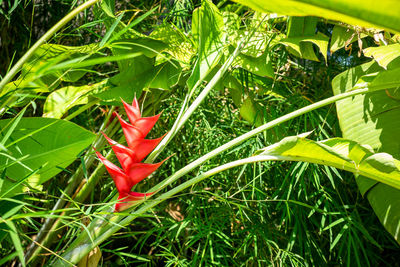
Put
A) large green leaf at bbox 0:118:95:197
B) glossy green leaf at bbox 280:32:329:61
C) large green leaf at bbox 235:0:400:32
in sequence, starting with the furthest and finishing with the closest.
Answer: glossy green leaf at bbox 280:32:329:61
large green leaf at bbox 0:118:95:197
large green leaf at bbox 235:0:400:32

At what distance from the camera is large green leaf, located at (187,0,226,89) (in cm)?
90

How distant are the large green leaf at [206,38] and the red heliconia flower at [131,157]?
0.16 meters

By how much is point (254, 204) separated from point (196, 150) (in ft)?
0.71

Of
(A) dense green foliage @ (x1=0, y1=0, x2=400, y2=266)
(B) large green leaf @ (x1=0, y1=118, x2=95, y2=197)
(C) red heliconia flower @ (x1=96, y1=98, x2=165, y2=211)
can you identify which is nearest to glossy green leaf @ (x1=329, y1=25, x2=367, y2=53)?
(A) dense green foliage @ (x1=0, y1=0, x2=400, y2=266)

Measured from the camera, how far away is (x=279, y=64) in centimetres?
112

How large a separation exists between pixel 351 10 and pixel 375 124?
0.50m

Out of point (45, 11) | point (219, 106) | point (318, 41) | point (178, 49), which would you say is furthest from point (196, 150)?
point (45, 11)

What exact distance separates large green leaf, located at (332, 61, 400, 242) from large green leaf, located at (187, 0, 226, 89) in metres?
0.30

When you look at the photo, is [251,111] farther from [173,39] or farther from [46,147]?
[46,147]

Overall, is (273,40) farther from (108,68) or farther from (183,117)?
(108,68)

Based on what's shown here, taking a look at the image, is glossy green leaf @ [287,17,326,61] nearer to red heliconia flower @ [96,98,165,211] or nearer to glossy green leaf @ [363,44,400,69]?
glossy green leaf @ [363,44,400,69]

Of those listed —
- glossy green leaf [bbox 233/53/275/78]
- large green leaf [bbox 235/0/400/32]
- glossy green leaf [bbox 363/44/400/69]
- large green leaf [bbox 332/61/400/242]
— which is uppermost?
large green leaf [bbox 235/0/400/32]

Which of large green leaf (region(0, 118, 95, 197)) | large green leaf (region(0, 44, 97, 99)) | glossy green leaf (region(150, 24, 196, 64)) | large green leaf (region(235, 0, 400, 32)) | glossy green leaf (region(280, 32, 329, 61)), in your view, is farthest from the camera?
glossy green leaf (region(150, 24, 196, 64))

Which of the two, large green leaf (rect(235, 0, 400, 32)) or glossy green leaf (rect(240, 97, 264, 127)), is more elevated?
large green leaf (rect(235, 0, 400, 32))
